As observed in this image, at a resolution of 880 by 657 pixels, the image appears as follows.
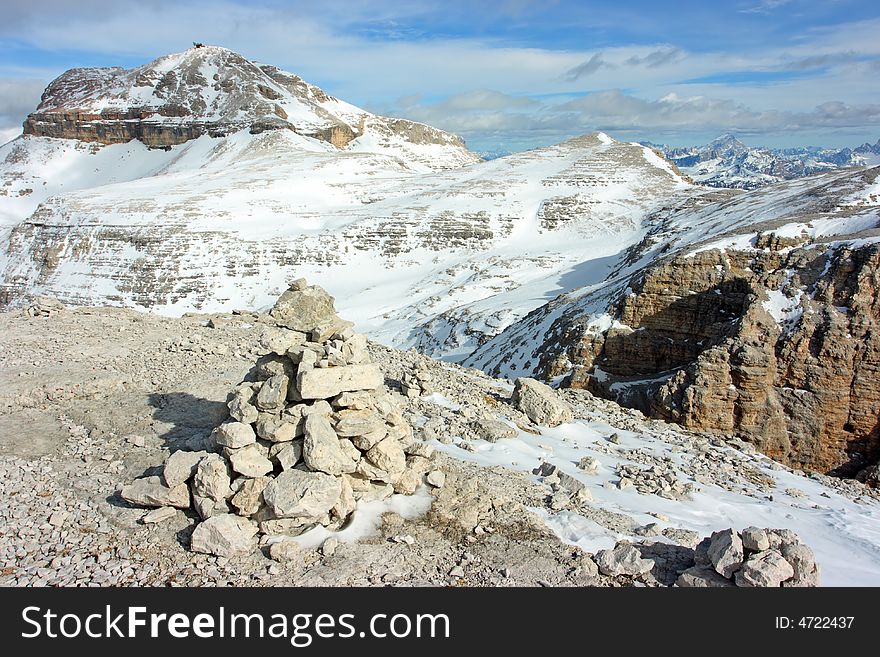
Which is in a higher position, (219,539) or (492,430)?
(219,539)

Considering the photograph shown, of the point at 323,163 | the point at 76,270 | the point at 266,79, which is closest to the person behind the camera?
the point at 76,270

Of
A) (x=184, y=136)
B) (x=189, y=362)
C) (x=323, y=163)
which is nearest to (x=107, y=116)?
(x=184, y=136)

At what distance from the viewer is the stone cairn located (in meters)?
7.07

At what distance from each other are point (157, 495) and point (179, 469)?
0.42 m

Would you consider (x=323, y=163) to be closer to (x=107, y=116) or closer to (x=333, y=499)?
(x=107, y=116)

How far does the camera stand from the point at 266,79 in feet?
552

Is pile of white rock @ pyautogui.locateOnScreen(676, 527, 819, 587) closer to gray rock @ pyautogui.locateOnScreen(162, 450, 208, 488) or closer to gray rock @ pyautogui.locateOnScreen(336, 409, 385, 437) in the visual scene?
gray rock @ pyautogui.locateOnScreen(336, 409, 385, 437)

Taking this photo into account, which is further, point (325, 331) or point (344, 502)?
point (325, 331)

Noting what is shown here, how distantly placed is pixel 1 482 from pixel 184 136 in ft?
520

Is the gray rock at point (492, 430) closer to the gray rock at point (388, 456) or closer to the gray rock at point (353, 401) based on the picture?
the gray rock at point (388, 456)

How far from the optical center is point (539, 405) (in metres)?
13.3

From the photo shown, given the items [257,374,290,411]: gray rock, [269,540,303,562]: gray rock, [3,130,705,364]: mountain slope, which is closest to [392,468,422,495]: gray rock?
[269,540,303,562]: gray rock

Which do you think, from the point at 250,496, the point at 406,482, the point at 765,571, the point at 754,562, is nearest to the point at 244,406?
the point at 250,496

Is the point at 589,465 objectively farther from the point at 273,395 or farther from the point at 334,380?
the point at 273,395
